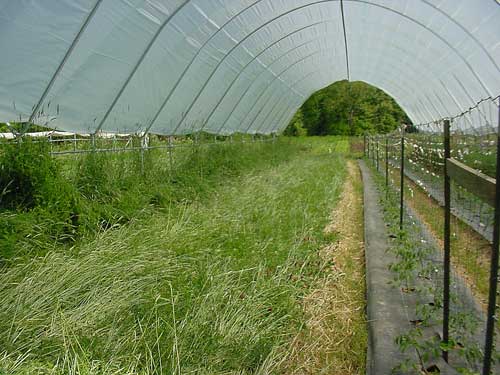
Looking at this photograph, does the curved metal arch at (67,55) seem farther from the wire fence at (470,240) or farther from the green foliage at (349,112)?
the green foliage at (349,112)

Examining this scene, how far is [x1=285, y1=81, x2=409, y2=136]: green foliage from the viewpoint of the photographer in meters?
46.4

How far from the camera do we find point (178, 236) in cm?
448

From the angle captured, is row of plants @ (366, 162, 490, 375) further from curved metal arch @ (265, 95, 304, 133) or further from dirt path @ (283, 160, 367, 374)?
curved metal arch @ (265, 95, 304, 133)

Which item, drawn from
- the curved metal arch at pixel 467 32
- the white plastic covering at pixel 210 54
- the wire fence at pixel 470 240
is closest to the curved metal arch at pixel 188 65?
the white plastic covering at pixel 210 54

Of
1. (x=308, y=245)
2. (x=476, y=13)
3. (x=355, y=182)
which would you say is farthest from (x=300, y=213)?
(x=355, y=182)

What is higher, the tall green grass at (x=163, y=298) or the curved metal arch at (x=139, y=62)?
the curved metal arch at (x=139, y=62)

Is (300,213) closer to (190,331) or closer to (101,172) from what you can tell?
(101,172)

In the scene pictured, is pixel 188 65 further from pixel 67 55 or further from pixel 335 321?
pixel 335 321

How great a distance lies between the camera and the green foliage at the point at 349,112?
46.4 m

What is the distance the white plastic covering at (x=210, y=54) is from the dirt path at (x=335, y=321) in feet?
10.7

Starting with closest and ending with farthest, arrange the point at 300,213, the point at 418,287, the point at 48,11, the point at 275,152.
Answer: the point at 418,287 < the point at 48,11 < the point at 300,213 < the point at 275,152

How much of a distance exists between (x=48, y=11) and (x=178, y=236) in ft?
8.09

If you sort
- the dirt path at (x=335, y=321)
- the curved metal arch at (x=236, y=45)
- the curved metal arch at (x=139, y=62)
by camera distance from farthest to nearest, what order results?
1. the curved metal arch at (x=236, y=45)
2. the curved metal arch at (x=139, y=62)
3. the dirt path at (x=335, y=321)

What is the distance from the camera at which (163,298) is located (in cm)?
300
